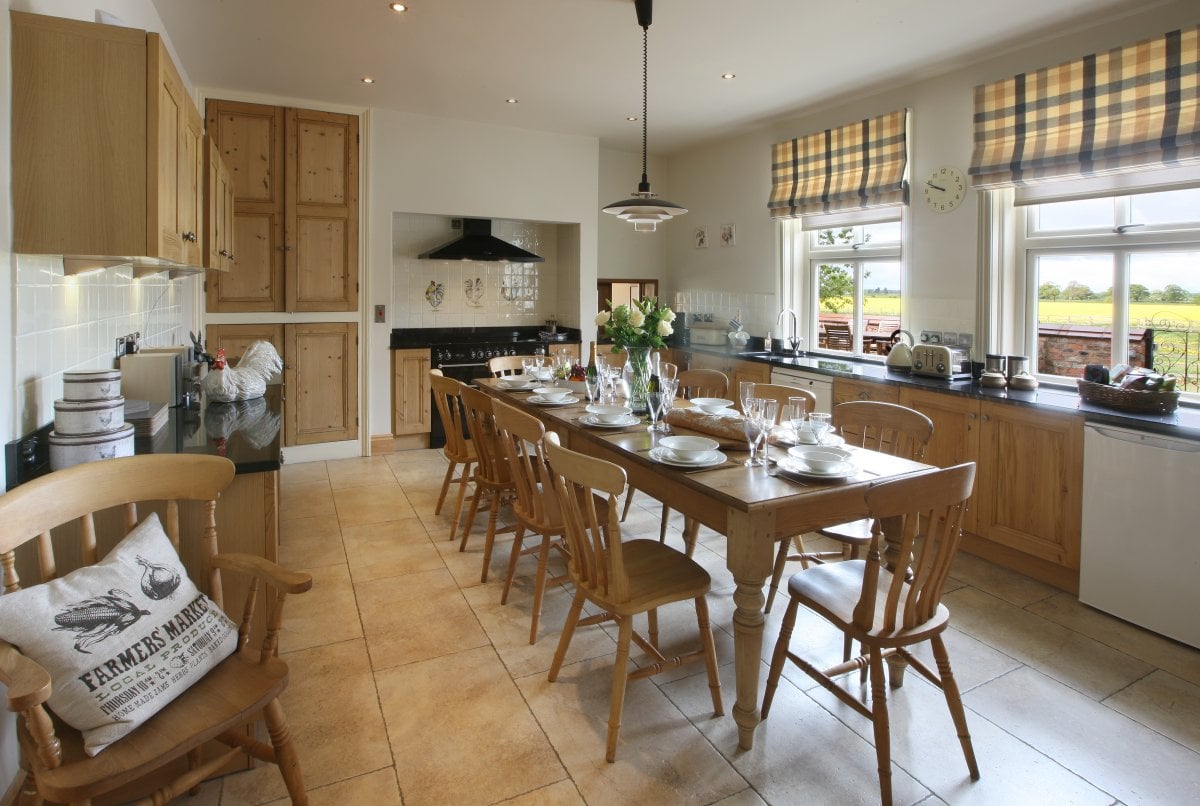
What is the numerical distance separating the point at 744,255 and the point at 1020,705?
14.3 ft

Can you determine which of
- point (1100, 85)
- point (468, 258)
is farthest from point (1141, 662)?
point (468, 258)

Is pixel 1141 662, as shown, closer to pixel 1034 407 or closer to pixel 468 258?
pixel 1034 407

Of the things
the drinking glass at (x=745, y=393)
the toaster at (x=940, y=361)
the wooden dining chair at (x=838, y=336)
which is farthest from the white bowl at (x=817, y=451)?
the wooden dining chair at (x=838, y=336)

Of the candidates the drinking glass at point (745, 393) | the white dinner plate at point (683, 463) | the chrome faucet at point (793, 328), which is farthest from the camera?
the chrome faucet at point (793, 328)

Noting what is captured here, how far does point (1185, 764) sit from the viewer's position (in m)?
1.98

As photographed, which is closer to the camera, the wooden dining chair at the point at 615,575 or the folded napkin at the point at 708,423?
the wooden dining chair at the point at 615,575

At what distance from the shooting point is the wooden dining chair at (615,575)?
1.92 meters

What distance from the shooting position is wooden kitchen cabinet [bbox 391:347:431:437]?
5668 millimetres

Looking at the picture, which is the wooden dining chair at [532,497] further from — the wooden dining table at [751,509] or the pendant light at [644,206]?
the pendant light at [644,206]

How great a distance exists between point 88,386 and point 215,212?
6.12 feet

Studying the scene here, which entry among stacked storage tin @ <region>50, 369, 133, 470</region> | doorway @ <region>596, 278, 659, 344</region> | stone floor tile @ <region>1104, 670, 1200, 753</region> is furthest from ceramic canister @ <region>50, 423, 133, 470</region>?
doorway @ <region>596, 278, 659, 344</region>

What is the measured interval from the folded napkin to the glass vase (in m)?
0.21

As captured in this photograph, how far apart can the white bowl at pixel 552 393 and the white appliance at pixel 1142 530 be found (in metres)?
2.30

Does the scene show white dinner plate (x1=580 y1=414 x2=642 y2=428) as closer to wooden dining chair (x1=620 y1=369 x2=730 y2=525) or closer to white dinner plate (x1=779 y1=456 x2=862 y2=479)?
white dinner plate (x1=779 y1=456 x2=862 y2=479)
